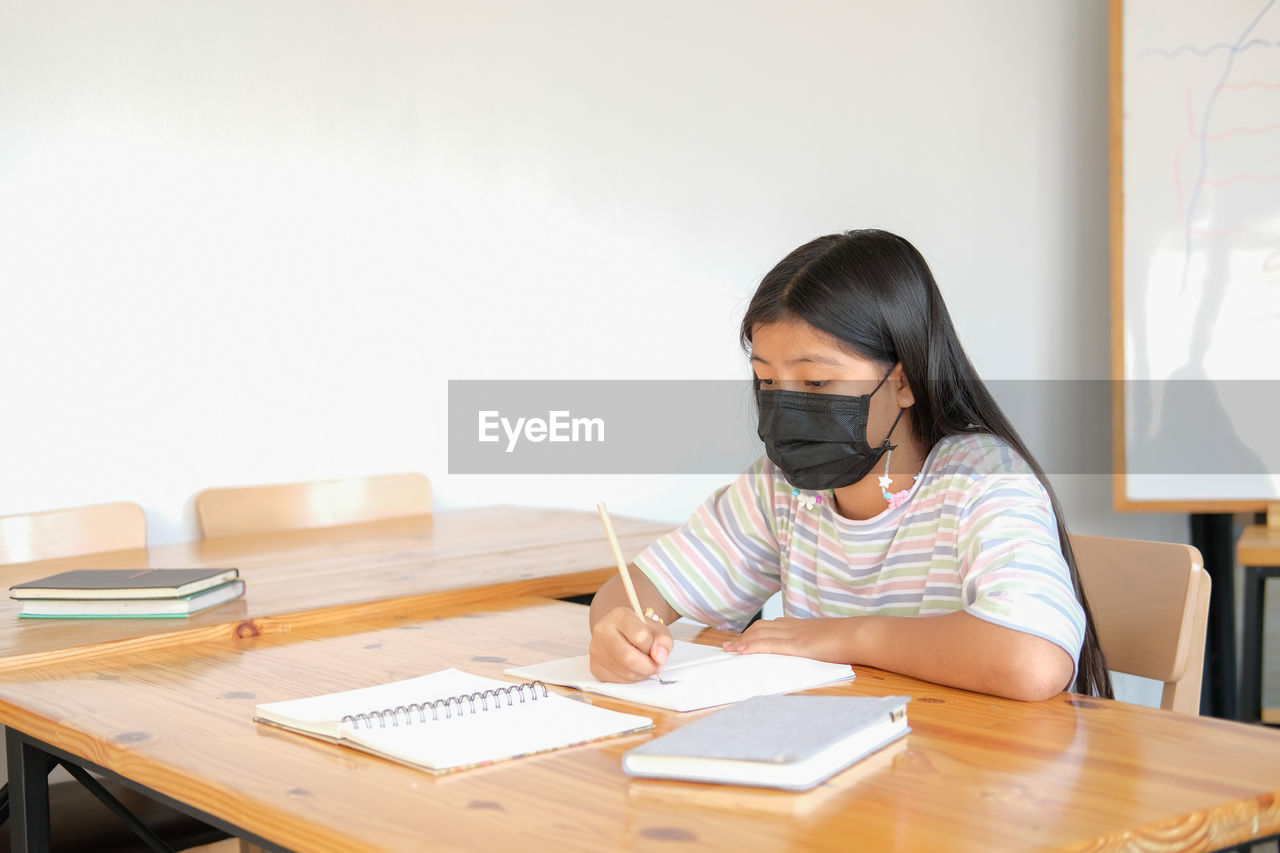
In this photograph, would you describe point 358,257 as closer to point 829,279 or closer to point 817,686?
point 829,279

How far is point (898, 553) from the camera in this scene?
1.42 metres

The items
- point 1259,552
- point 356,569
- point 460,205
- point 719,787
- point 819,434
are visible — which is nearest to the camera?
point 719,787

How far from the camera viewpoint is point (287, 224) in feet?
8.50

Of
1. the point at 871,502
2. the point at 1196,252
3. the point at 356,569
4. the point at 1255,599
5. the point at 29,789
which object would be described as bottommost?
the point at 1255,599

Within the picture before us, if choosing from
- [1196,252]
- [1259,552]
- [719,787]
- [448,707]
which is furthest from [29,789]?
[1196,252]

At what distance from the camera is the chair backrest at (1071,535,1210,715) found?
139 cm

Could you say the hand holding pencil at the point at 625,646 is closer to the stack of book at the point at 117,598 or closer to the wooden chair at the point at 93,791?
the wooden chair at the point at 93,791

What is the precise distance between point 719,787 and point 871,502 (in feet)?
2.14

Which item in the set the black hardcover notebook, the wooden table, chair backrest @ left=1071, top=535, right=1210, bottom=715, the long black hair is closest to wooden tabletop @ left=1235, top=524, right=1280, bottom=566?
the wooden table

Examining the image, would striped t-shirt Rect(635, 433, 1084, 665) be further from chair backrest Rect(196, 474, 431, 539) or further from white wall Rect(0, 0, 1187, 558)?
white wall Rect(0, 0, 1187, 558)

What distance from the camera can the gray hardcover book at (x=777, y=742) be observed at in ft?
2.86

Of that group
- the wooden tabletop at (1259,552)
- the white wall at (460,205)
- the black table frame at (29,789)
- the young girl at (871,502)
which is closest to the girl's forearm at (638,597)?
the young girl at (871,502)

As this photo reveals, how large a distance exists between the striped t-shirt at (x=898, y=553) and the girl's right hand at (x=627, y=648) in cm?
31
